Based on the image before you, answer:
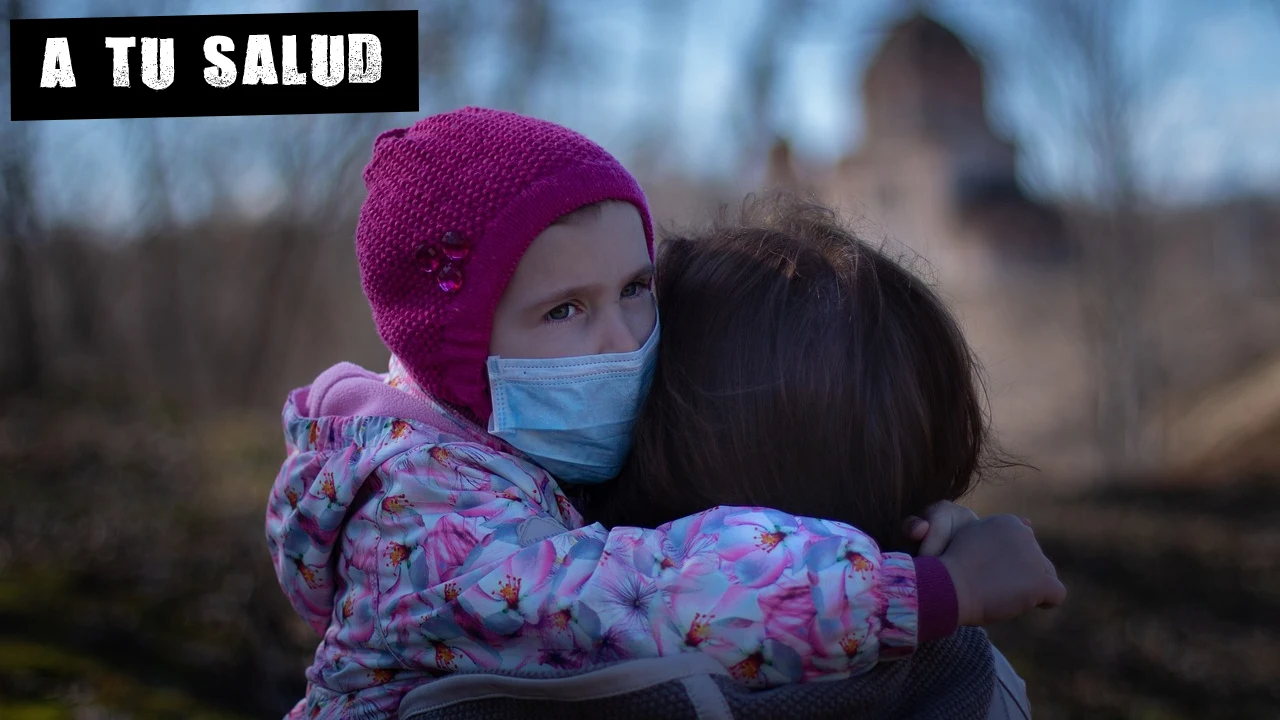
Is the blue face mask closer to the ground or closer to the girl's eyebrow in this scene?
the girl's eyebrow

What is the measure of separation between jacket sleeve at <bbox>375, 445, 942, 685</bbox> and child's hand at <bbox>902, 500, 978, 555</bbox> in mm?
140

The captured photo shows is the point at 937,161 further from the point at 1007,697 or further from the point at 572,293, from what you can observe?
the point at 572,293

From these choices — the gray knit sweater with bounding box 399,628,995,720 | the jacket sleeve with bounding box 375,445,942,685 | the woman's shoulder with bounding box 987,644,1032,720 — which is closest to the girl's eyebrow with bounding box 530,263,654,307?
→ the jacket sleeve with bounding box 375,445,942,685

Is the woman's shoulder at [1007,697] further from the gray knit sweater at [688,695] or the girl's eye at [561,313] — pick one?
the girl's eye at [561,313]

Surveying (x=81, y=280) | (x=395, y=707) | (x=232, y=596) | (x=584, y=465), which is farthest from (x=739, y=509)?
(x=81, y=280)

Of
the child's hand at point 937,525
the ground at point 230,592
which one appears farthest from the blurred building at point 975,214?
the child's hand at point 937,525

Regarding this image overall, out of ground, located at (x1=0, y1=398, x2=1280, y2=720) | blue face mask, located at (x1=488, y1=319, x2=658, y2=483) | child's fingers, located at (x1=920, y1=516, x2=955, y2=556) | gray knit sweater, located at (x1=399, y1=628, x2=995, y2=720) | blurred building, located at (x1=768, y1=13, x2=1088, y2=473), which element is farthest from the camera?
blurred building, located at (x1=768, y1=13, x2=1088, y2=473)

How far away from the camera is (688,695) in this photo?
134 cm

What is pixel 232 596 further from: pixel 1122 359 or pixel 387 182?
pixel 1122 359

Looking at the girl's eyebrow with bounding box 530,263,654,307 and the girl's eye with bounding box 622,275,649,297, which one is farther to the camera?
the girl's eye with bounding box 622,275,649,297

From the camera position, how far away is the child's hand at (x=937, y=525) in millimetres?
1563

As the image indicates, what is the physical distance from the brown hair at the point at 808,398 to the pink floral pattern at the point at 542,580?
17cm

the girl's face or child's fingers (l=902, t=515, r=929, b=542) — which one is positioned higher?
the girl's face

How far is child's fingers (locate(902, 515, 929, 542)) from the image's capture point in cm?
158
